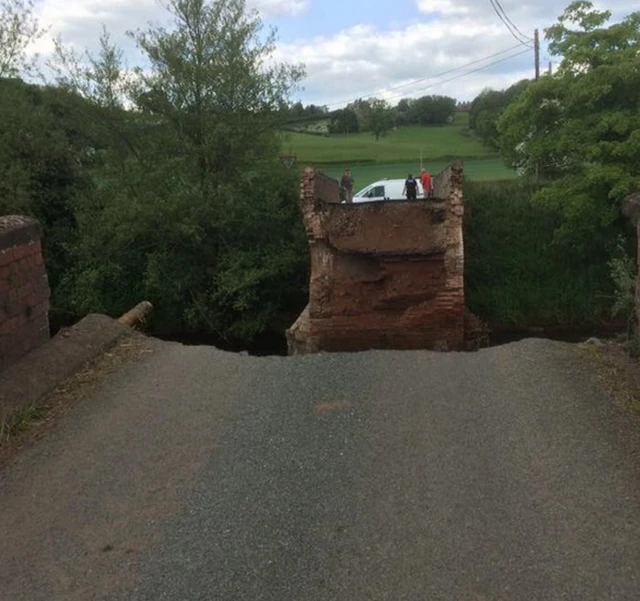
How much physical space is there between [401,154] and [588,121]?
42.7 meters

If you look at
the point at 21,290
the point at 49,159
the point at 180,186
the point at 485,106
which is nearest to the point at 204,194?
the point at 180,186

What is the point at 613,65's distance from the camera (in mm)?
20469

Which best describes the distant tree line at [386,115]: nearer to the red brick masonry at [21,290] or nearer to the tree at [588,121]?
the tree at [588,121]

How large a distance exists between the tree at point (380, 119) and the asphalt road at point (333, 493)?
→ 7725 cm

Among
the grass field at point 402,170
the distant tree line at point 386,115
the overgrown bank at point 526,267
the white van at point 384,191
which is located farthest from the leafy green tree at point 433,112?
the overgrown bank at point 526,267

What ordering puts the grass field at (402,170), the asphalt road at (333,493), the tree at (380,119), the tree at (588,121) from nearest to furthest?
the asphalt road at (333,493) < the tree at (588,121) < the grass field at (402,170) < the tree at (380,119)

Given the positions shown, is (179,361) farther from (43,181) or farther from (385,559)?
(43,181)

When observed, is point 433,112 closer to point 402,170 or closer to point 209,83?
point 402,170

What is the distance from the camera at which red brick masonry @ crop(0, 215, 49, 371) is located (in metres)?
7.43

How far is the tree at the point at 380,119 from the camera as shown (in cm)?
8450

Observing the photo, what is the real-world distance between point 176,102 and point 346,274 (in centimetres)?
1055

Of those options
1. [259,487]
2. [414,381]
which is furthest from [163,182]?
[259,487]

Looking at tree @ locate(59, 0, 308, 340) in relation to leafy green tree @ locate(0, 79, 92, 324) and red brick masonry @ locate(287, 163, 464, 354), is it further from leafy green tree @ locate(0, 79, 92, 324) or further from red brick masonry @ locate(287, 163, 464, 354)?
Answer: red brick masonry @ locate(287, 163, 464, 354)

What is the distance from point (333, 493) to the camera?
4934 mm
